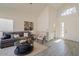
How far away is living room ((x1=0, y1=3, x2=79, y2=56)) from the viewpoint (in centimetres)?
174

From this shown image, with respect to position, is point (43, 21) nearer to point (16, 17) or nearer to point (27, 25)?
point (27, 25)

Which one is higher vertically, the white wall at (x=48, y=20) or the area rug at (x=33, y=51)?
the white wall at (x=48, y=20)

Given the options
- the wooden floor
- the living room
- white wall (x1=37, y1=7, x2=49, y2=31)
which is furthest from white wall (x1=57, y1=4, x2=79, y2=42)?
white wall (x1=37, y1=7, x2=49, y2=31)

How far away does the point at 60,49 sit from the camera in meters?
1.77

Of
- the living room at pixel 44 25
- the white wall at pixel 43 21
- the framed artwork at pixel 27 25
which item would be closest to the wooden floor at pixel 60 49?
the living room at pixel 44 25

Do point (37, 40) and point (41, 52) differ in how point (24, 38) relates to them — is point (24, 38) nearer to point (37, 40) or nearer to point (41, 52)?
point (37, 40)

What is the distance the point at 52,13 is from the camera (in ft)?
5.90

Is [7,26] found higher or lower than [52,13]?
lower

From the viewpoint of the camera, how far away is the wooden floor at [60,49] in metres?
1.75

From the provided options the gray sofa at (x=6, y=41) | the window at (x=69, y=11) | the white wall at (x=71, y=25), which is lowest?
the gray sofa at (x=6, y=41)

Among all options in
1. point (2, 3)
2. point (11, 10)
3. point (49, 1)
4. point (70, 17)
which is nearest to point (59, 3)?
point (49, 1)

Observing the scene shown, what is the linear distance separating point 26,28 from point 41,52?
1.52 feet

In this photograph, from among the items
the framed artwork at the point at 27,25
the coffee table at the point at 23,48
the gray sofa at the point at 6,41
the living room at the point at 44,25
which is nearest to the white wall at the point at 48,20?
the living room at the point at 44,25

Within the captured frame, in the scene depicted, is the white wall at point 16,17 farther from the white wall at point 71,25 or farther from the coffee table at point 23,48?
the white wall at point 71,25
